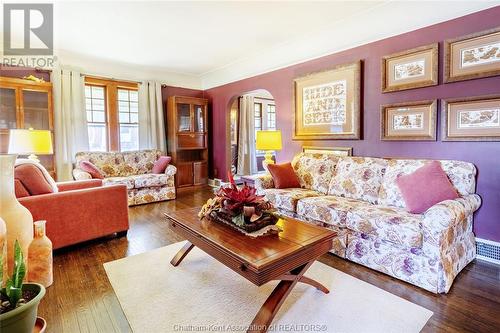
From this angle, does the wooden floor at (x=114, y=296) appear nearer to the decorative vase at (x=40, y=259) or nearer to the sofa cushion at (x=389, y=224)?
the decorative vase at (x=40, y=259)

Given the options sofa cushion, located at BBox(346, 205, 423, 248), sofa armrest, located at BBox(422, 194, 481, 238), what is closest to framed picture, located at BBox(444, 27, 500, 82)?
sofa armrest, located at BBox(422, 194, 481, 238)

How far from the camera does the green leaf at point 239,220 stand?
1870mm

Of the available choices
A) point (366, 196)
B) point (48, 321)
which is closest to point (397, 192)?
point (366, 196)

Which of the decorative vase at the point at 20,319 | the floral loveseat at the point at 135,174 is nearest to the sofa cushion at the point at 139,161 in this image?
the floral loveseat at the point at 135,174

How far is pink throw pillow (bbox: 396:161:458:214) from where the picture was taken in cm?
235

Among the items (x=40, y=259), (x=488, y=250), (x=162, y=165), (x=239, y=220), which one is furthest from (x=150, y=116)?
(x=488, y=250)

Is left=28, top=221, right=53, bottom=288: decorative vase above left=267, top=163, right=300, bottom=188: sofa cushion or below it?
below

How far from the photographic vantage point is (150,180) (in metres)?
4.84

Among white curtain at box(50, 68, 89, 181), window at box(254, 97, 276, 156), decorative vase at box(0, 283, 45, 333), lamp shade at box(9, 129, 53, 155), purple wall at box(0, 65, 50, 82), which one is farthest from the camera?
window at box(254, 97, 276, 156)

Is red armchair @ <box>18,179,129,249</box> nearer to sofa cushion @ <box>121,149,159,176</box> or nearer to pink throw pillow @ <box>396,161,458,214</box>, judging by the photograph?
sofa cushion @ <box>121,149,159,176</box>

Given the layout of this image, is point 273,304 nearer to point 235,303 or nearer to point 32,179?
point 235,303

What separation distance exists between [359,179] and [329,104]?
1.30 meters

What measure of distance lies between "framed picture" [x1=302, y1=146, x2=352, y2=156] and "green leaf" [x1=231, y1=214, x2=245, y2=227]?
2.28 metres

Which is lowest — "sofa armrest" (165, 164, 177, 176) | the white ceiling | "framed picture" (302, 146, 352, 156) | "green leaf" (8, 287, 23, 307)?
"green leaf" (8, 287, 23, 307)
